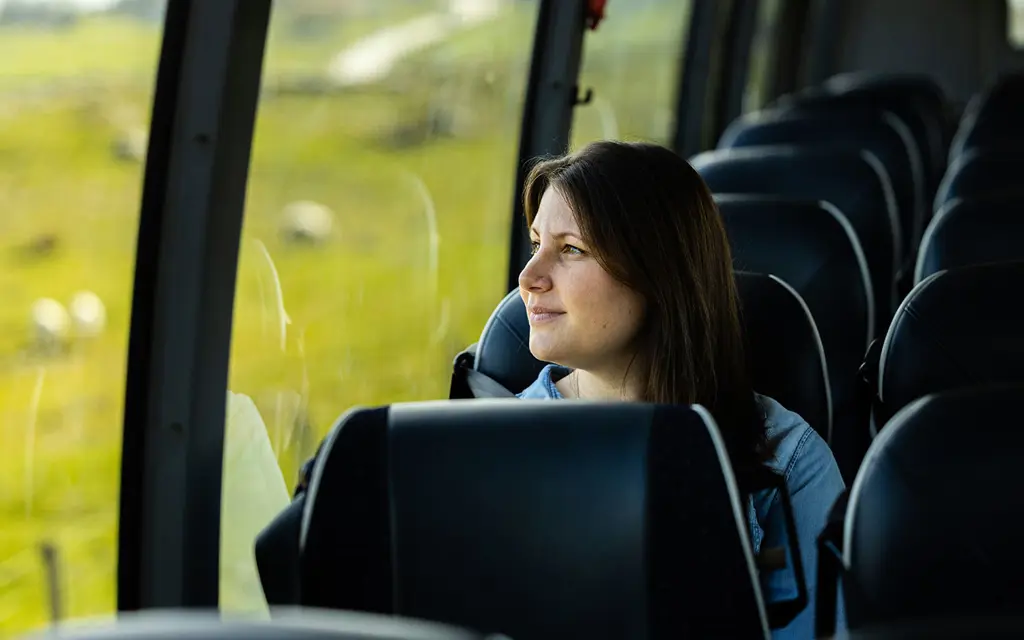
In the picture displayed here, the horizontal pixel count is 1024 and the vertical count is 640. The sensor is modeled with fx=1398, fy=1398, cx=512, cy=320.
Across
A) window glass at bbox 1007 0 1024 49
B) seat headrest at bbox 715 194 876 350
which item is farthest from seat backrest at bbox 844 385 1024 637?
window glass at bbox 1007 0 1024 49

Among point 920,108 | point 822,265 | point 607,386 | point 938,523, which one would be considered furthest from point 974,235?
point 920,108

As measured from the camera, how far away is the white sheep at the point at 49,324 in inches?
81.6

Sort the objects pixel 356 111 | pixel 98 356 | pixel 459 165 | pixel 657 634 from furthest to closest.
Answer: pixel 459 165
pixel 356 111
pixel 98 356
pixel 657 634

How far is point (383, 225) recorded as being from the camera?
3086mm

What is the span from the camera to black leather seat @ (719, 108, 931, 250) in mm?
5422

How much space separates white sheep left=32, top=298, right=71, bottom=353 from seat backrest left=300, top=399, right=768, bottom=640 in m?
0.74

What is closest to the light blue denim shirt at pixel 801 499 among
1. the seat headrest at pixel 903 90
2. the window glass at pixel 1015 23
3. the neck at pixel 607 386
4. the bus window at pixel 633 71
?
the neck at pixel 607 386

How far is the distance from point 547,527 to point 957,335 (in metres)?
1.16

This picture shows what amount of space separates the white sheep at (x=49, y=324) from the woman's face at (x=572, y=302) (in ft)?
2.30

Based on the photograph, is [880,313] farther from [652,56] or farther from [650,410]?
[652,56]

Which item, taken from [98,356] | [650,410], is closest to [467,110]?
[98,356]

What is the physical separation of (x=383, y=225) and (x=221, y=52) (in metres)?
0.83

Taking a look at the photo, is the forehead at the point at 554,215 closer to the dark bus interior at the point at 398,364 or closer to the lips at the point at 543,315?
the lips at the point at 543,315

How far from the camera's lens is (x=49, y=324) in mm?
2105
